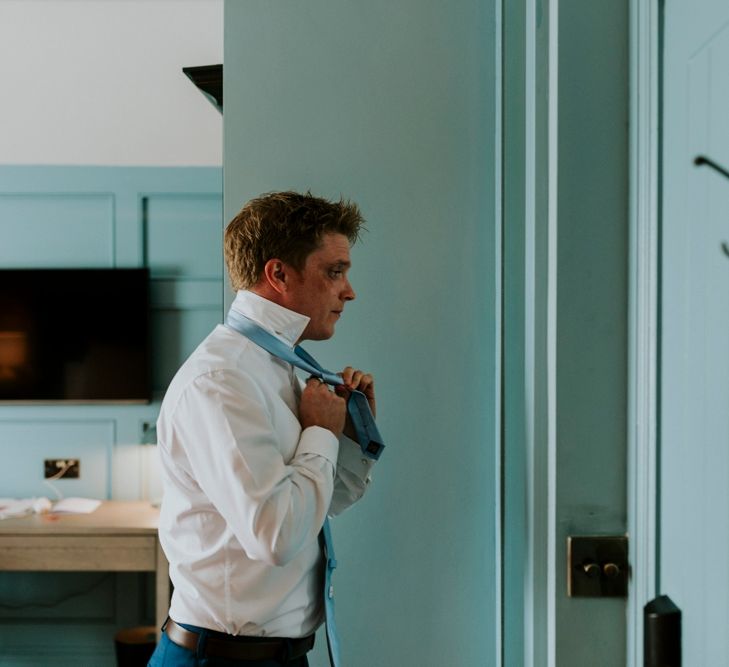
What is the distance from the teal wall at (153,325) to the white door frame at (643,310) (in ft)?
8.45

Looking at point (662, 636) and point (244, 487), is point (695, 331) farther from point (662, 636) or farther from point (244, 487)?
point (244, 487)

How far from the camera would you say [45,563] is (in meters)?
3.06

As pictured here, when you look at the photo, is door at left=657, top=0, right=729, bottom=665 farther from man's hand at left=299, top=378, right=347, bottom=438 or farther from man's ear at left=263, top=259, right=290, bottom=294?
man's ear at left=263, top=259, right=290, bottom=294

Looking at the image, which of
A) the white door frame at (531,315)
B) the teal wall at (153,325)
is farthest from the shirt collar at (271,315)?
the teal wall at (153,325)

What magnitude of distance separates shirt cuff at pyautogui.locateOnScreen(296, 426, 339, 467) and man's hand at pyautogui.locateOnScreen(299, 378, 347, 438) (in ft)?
0.07

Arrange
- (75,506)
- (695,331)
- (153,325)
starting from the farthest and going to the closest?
(153,325) < (75,506) < (695,331)

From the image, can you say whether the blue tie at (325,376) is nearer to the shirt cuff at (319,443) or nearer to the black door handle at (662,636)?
the shirt cuff at (319,443)

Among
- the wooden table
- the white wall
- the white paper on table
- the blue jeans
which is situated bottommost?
the wooden table

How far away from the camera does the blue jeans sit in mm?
1322

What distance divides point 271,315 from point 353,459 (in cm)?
35

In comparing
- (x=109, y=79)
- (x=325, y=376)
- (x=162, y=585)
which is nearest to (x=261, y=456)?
(x=325, y=376)

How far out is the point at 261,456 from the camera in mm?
1207

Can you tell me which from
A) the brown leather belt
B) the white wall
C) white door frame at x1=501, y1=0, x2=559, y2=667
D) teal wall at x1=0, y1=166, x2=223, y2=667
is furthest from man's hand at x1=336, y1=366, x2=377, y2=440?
the white wall

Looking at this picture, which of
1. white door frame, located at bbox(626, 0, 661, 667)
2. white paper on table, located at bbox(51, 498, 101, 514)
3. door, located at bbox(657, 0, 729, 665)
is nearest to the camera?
door, located at bbox(657, 0, 729, 665)
